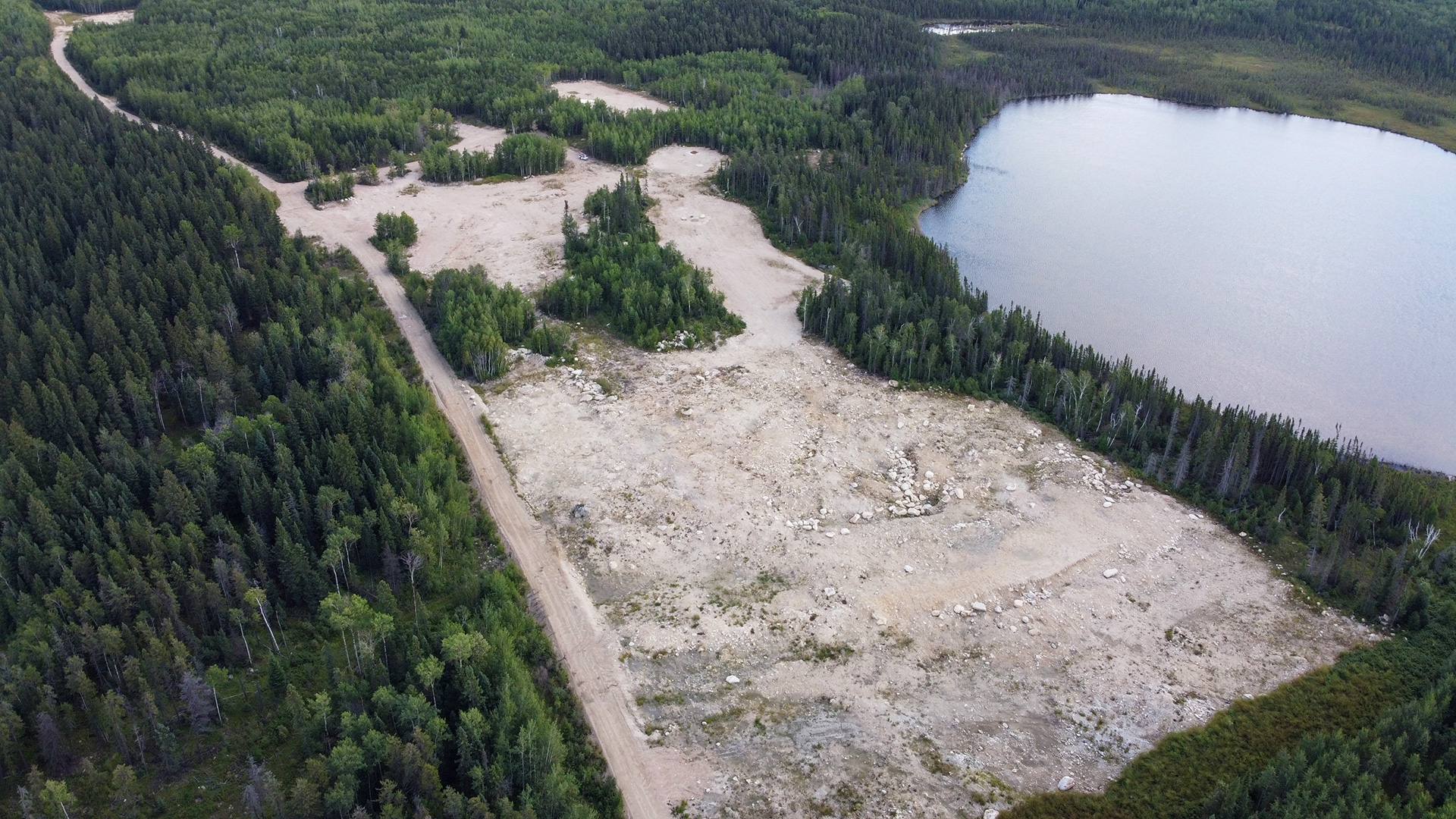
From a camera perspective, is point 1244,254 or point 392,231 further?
point 1244,254

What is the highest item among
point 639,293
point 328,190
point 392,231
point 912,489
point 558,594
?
point 328,190

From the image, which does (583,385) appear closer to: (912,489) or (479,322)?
(479,322)

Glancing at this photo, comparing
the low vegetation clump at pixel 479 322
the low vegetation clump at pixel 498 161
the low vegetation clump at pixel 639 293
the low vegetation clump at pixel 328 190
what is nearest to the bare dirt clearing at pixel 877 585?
the low vegetation clump at pixel 479 322

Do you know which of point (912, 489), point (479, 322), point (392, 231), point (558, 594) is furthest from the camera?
point (392, 231)

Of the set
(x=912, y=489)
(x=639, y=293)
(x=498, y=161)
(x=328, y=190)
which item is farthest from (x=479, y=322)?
(x=498, y=161)

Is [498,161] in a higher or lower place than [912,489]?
higher

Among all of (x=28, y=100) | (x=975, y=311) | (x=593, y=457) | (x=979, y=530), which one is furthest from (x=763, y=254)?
(x=28, y=100)

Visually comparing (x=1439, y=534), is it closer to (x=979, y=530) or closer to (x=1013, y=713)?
(x=979, y=530)

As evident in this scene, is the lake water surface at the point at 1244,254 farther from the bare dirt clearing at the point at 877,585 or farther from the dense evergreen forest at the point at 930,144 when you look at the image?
the bare dirt clearing at the point at 877,585
